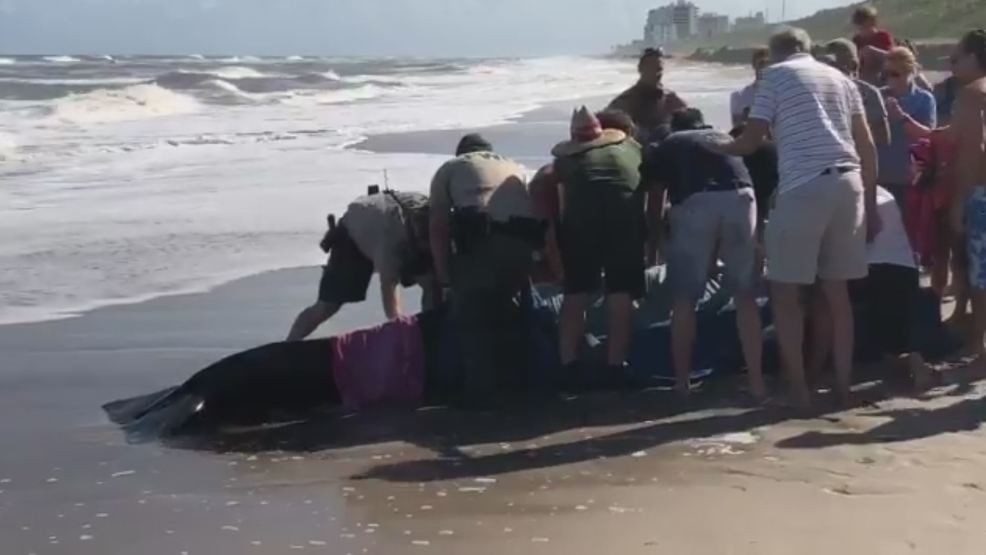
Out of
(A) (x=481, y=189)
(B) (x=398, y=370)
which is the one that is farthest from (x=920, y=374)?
(B) (x=398, y=370)

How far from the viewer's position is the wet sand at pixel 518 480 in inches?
187

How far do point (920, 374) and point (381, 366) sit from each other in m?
2.45

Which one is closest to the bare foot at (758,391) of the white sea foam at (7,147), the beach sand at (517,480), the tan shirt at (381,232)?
the beach sand at (517,480)

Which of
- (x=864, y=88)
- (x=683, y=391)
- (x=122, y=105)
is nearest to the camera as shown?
(x=683, y=391)

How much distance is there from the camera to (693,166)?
635 cm

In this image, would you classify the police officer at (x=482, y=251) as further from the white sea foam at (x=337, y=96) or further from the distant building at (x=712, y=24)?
the distant building at (x=712, y=24)

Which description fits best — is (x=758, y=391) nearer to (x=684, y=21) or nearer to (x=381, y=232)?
(x=381, y=232)

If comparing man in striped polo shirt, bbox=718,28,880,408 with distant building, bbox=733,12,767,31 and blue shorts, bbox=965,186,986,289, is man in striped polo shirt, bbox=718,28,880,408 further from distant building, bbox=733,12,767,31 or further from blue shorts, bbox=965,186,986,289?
distant building, bbox=733,12,767,31

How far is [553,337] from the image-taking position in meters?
6.66

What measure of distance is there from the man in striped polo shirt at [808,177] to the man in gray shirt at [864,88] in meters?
0.55

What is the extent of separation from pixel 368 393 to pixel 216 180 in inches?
367

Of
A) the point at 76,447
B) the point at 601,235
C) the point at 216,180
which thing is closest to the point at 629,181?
the point at 601,235

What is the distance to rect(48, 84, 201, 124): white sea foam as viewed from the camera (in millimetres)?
27031

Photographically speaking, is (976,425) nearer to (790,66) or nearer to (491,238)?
(790,66)
